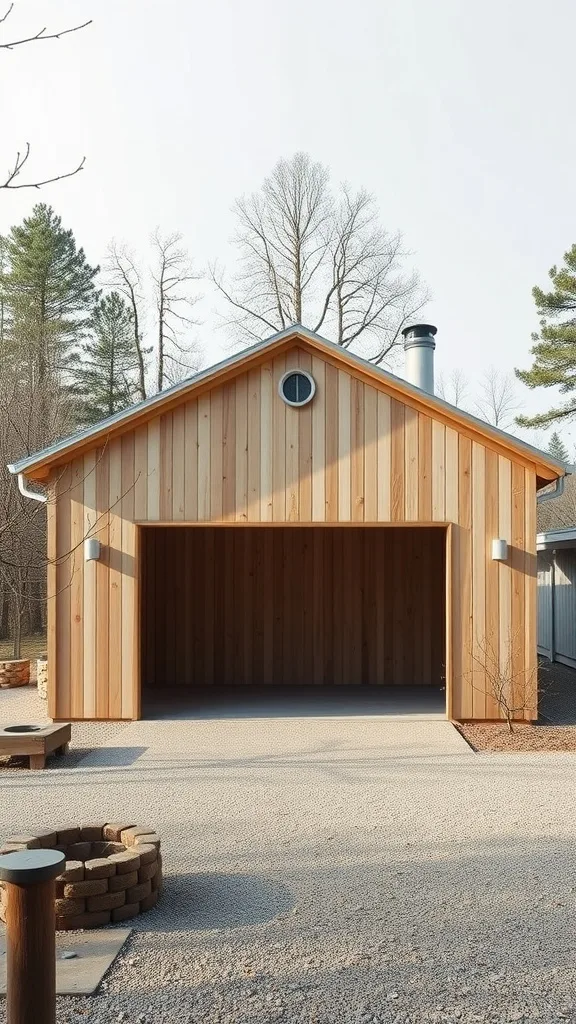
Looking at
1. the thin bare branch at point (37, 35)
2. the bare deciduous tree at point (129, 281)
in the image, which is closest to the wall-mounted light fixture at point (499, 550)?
the thin bare branch at point (37, 35)

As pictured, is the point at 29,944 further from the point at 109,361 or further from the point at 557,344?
the point at 109,361

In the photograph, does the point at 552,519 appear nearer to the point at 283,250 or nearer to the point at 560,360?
the point at 560,360

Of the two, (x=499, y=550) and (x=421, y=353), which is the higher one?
(x=421, y=353)

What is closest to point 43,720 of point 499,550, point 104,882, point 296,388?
point 296,388

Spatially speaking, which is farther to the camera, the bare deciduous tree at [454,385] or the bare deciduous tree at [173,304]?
the bare deciduous tree at [454,385]

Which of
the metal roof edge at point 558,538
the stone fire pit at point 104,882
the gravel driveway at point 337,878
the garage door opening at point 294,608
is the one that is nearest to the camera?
the gravel driveway at point 337,878

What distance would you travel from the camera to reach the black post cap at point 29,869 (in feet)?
11.2

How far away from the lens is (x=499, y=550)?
33.6 feet

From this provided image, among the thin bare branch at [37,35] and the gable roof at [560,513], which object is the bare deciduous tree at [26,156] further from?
the gable roof at [560,513]

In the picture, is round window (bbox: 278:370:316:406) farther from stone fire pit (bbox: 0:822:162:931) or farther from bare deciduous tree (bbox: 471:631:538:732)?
stone fire pit (bbox: 0:822:162:931)

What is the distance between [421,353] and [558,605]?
6145mm

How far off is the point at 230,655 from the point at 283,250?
16.0m

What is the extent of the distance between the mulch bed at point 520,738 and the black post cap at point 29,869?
20.3 ft

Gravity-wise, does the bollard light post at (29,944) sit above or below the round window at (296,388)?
below
